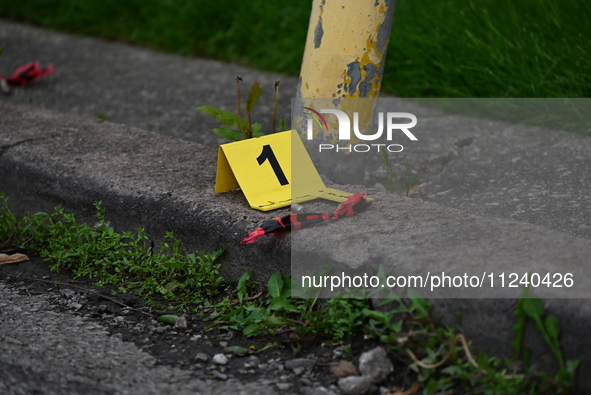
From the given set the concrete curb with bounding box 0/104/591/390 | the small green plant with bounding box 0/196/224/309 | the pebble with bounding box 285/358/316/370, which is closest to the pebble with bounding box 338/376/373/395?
the pebble with bounding box 285/358/316/370

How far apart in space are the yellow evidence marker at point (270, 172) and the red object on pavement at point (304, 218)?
0.06m

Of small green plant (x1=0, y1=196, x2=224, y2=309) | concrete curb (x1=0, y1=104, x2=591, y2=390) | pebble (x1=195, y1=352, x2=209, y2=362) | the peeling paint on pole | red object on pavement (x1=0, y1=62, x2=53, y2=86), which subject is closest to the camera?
concrete curb (x1=0, y1=104, x2=591, y2=390)

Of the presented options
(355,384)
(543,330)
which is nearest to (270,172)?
(355,384)

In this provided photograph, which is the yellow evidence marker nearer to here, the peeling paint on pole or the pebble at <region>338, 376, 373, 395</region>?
the peeling paint on pole

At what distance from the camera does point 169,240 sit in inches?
77.5

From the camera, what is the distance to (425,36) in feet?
10.3

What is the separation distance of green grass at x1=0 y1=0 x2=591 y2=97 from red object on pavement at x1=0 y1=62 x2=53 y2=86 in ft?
2.49

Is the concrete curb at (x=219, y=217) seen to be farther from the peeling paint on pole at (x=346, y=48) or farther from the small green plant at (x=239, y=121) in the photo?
the peeling paint on pole at (x=346, y=48)

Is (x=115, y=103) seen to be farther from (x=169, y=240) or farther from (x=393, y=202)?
(x=393, y=202)

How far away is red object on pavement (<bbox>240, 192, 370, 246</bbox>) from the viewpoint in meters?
1.72

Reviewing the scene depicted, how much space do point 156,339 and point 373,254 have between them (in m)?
0.54

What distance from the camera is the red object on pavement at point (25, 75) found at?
3441 mm

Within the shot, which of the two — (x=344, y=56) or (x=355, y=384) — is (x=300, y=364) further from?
(x=344, y=56)

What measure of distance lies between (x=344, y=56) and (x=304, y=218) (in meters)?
0.58
